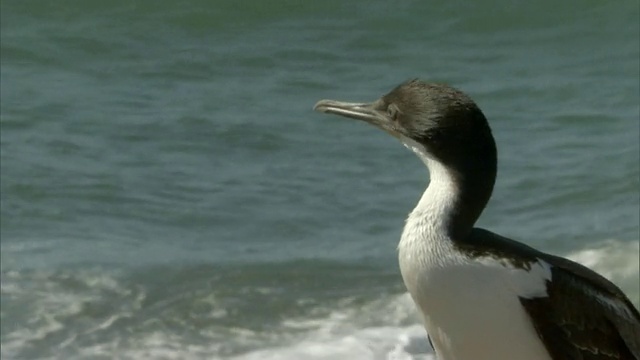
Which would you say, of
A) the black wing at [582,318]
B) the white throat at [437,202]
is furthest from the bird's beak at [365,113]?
the black wing at [582,318]

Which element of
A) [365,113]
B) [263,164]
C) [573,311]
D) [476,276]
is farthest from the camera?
[263,164]

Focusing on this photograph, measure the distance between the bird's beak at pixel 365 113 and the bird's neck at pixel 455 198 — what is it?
11.2 inches

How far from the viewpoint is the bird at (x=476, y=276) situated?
18.8 ft

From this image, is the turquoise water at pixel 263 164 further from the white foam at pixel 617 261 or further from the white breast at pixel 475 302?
the white breast at pixel 475 302

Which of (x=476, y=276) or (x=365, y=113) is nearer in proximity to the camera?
(x=476, y=276)

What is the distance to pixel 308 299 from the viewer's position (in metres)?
10.8

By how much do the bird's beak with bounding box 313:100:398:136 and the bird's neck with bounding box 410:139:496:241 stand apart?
28cm

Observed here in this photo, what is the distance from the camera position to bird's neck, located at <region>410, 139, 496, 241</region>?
5.76 meters

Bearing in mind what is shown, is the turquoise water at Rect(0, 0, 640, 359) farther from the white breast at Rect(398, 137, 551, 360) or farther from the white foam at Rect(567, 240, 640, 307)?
the white breast at Rect(398, 137, 551, 360)

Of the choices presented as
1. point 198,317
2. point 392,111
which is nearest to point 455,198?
point 392,111

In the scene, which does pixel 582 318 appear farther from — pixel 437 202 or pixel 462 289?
pixel 437 202

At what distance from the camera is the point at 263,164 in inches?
546

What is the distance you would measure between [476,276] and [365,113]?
2.75 ft

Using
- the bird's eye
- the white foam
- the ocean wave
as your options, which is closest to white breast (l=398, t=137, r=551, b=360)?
the bird's eye
